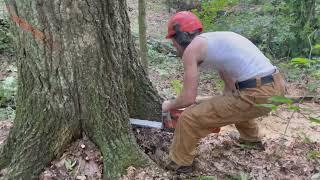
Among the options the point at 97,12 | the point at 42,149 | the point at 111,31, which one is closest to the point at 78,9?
the point at 97,12

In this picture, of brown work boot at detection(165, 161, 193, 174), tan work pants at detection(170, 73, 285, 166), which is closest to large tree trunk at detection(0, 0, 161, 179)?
brown work boot at detection(165, 161, 193, 174)

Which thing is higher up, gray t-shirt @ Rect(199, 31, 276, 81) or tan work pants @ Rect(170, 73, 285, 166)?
gray t-shirt @ Rect(199, 31, 276, 81)

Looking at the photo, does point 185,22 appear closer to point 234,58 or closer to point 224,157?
point 234,58

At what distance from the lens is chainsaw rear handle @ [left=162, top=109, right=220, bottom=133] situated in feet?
12.8

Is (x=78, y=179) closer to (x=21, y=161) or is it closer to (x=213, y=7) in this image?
(x=21, y=161)

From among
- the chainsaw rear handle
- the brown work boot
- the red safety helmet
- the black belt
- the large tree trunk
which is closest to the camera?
the large tree trunk

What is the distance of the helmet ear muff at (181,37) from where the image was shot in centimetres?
352

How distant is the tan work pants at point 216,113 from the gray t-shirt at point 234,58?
14 cm

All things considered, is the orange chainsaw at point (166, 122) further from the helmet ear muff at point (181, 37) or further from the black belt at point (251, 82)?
the helmet ear muff at point (181, 37)

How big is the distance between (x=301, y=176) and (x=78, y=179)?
210 cm

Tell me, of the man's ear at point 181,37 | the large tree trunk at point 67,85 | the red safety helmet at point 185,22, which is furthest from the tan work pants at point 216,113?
the red safety helmet at point 185,22

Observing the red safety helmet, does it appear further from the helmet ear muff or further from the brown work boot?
the brown work boot

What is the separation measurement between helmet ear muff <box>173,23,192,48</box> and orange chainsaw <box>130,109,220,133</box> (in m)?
0.69

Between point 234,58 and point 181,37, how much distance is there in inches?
19.8
